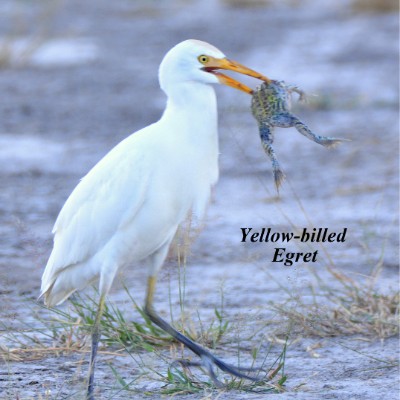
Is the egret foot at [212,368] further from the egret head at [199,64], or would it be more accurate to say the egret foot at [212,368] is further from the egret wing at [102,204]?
the egret head at [199,64]

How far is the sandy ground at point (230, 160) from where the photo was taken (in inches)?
191

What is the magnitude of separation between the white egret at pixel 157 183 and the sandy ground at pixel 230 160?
212mm

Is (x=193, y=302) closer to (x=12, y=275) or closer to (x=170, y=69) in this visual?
(x=12, y=275)

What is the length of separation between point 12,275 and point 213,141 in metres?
2.16

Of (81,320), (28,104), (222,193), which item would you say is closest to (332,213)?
(222,193)

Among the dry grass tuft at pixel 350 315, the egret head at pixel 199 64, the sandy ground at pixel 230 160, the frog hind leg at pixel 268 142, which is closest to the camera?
the frog hind leg at pixel 268 142

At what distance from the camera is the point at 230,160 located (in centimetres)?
953

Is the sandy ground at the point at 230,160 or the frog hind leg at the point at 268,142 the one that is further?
the sandy ground at the point at 230,160

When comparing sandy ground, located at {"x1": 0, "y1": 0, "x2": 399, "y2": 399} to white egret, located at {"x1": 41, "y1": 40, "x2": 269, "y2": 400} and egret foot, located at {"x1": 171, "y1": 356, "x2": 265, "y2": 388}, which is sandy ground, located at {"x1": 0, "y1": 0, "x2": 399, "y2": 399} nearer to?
egret foot, located at {"x1": 171, "y1": 356, "x2": 265, "y2": 388}

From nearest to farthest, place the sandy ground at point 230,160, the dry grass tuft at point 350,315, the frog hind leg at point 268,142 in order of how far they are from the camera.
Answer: the frog hind leg at point 268,142
the sandy ground at point 230,160
the dry grass tuft at point 350,315

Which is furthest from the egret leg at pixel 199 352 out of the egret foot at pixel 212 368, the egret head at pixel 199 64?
the egret head at pixel 199 64

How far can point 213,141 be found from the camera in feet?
14.8

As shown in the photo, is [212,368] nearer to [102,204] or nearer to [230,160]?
[102,204]

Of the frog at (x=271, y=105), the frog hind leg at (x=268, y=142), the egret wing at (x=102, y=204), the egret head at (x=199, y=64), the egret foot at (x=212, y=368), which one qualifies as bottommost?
the egret foot at (x=212, y=368)
